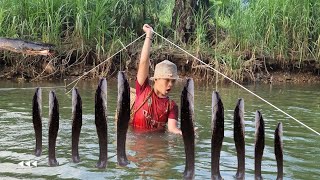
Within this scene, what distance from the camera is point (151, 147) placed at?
6844 millimetres

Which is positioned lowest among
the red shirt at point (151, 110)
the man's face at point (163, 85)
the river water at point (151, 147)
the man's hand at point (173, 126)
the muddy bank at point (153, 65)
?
the river water at point (151, 147)

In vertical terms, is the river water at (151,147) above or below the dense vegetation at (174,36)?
below

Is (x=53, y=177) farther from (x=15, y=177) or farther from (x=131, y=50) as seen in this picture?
(x=131, y=50)

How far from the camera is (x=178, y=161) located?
20.6 feet

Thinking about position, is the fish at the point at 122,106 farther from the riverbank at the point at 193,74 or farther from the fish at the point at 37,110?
the riverbank at the point at 193,74

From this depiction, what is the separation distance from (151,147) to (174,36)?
8011 mm

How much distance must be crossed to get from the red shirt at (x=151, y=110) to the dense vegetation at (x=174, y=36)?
607cm

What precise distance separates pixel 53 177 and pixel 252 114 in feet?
15.3

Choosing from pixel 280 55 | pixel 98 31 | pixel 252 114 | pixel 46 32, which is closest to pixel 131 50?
pixel 98 31

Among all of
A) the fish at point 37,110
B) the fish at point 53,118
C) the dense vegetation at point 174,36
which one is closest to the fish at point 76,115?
the fish at point 53,118

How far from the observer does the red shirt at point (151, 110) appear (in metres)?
7.13

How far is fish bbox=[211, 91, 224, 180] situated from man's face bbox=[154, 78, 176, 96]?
262 cm

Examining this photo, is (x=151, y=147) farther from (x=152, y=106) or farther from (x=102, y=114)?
(x=102, y=114)

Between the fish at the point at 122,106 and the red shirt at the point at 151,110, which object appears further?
the red shirt at the point at 151,110
